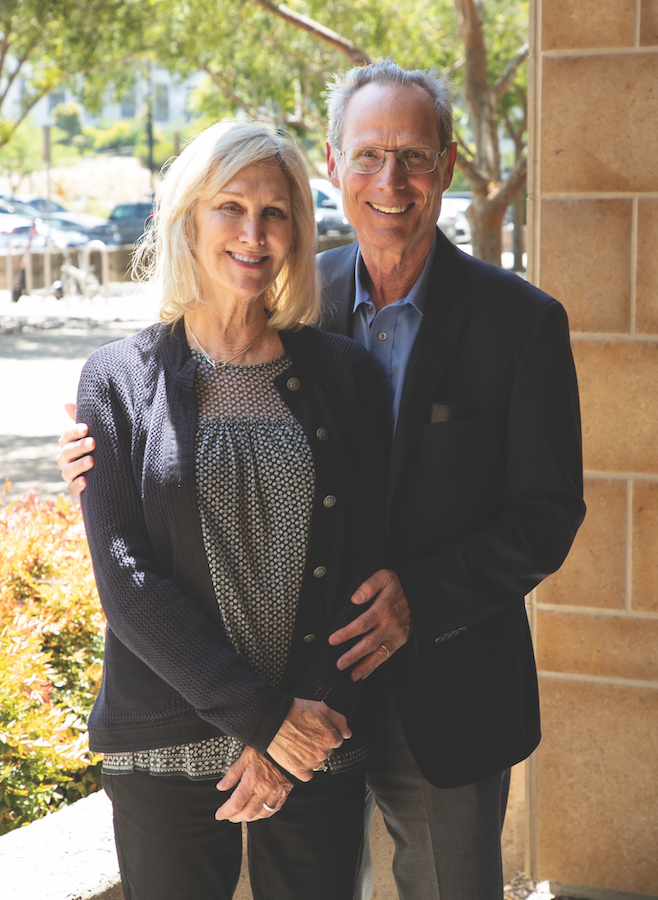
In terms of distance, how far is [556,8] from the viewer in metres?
2.78

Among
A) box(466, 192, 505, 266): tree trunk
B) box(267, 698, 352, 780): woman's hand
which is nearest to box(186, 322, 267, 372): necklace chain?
box(267, 698, 352, 780): woman's hand

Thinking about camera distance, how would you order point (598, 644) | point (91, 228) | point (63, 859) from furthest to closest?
point (91, 228) → point (598, 644) → point (63, 859)

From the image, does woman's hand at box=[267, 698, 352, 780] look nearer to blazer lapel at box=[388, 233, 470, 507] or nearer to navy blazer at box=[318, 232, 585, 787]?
navy blazer at box=[318, 232, 585, 787]

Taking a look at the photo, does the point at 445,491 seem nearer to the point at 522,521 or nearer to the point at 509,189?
the point at 522,521

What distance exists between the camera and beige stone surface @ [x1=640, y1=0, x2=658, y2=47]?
2711 millimetres

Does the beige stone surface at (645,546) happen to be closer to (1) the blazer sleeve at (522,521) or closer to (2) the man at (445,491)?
(2) the man at (445,491)

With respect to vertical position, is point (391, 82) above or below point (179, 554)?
above

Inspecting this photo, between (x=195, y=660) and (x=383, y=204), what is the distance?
1.13 m

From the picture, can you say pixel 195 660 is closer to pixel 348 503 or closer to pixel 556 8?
pixel 348 503

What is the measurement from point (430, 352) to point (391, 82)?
65cm

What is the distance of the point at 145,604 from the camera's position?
6.11 ft

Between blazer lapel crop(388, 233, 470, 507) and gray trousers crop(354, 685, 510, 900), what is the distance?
1.89ft

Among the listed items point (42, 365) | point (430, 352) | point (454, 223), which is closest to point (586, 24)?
point (430, 352)

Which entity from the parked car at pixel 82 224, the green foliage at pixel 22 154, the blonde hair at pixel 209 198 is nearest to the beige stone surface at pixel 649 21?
the blonde hair at pixel 209 198
